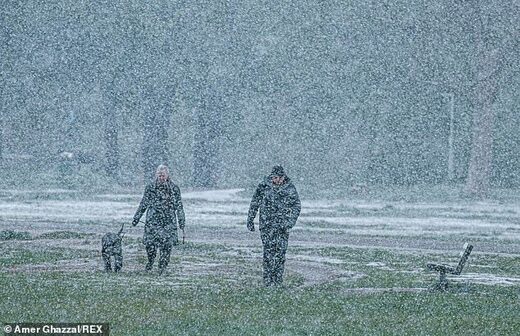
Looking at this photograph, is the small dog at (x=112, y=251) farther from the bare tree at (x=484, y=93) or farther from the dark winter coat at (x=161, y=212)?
the bare tree at (x=484, y=93)

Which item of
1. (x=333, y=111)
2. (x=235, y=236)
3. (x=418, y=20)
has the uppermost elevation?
(x=418, y=20)

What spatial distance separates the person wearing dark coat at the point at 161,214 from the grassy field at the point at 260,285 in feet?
1.61

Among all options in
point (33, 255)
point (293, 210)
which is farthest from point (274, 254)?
point (33, 255)

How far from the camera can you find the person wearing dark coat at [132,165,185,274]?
57.0ft

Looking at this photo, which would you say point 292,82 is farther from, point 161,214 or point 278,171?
point 278,171

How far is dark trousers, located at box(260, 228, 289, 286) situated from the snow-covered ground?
60 cm

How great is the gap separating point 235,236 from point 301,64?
856 inches

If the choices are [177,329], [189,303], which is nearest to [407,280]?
[189,303]

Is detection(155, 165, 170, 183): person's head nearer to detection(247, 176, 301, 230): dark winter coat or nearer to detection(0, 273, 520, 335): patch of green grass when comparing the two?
detection(247, 176, 301, 230): dark winter coat

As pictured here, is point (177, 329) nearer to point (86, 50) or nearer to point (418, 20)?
point (418, 20)

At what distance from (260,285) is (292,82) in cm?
3150

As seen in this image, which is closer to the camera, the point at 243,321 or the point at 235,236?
the point at 243,321

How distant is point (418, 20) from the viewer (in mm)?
42969

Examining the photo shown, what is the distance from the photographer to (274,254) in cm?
1630
